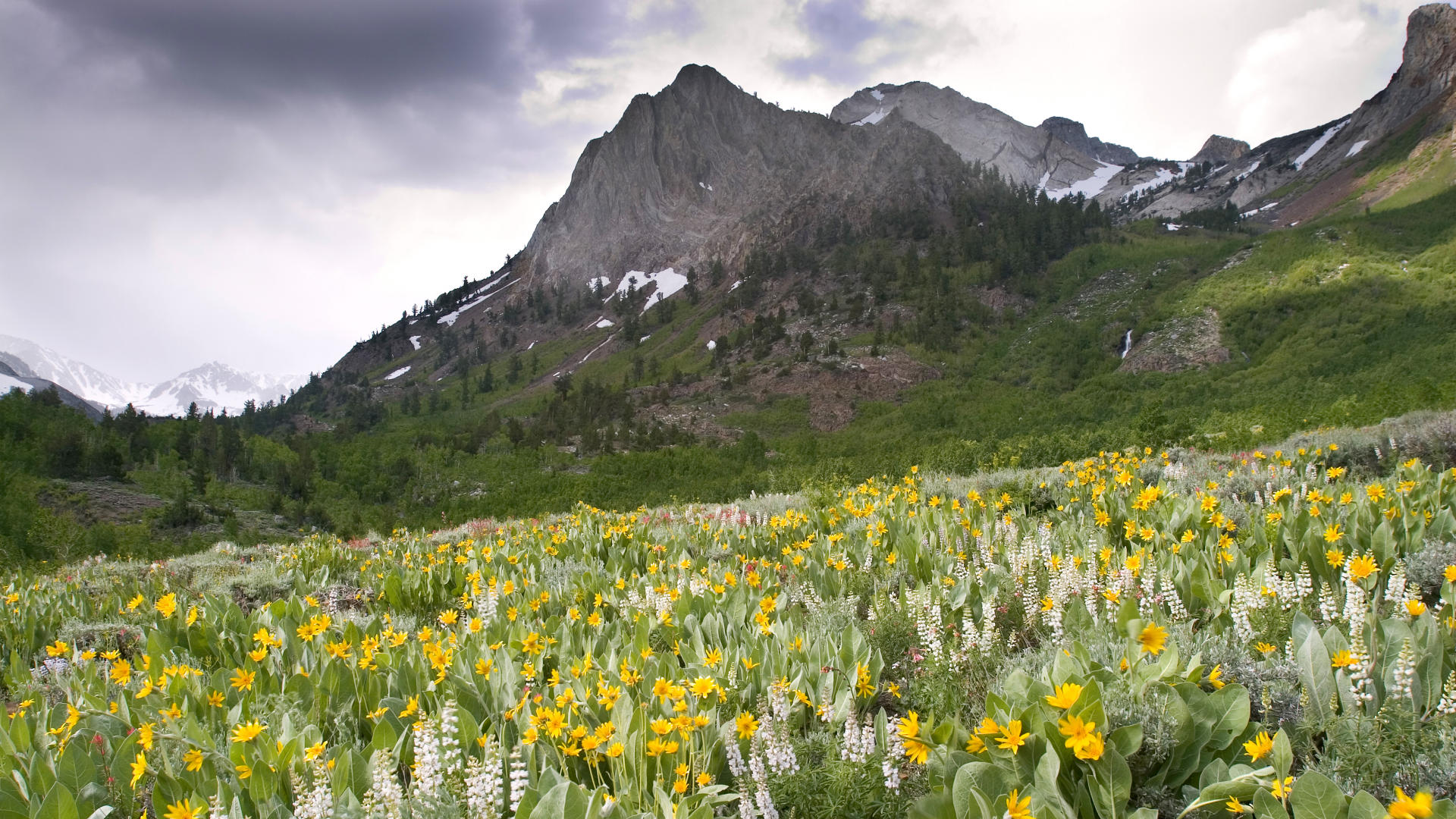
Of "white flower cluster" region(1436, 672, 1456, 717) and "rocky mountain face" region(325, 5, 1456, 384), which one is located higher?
"rocky mountain face" region(325, 5, 1456, 384)

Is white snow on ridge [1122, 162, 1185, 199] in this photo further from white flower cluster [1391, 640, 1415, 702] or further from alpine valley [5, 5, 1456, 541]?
white flower cluster [1391, 640, 1415, 702]

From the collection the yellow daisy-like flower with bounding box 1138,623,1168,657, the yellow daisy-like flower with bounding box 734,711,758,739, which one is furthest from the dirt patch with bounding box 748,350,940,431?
the yellow daisy-like flower with bounding box 734,711,758,739

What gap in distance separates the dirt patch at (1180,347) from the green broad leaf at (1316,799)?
1790 inches

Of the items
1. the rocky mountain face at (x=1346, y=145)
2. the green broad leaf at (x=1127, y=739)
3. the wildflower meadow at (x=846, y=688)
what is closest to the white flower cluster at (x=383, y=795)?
the wildflower meadow at (x=846, y=688)

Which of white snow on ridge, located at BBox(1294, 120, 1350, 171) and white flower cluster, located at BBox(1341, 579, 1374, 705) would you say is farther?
white snow on ridge, located at BBox(1294, 120, 1350, 171)

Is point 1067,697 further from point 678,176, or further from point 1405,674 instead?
point 678,176

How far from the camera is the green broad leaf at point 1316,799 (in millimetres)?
1521

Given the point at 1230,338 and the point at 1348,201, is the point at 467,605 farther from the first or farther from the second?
the point at 1348,201

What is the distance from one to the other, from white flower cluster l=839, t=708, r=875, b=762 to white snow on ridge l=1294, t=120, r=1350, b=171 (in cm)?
14400

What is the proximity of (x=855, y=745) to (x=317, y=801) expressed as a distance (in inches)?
59.2

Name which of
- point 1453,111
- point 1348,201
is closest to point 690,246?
point 1348,201

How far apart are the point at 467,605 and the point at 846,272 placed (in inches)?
2714

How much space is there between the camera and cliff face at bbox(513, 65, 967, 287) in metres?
116

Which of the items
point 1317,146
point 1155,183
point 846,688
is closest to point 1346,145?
point 1317,146
